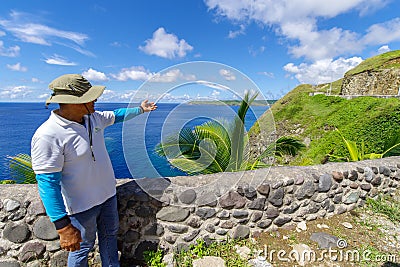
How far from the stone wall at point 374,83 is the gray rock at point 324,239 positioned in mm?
22145

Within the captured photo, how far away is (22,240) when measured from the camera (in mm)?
2020

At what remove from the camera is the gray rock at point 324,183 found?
3.00 metres

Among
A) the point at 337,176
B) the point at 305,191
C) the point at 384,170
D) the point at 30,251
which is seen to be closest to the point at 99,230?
the point at 30,251

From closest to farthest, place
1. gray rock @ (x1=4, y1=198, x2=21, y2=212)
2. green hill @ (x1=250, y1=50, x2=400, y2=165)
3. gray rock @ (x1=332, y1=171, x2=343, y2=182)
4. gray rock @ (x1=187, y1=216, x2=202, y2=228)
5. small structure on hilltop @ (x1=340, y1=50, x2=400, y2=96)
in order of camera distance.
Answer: gray rock @ (x1=4, y1=198, x2=21, y2=212) < gray rock @ (x1=187, y1=216, x2=202, y2=228) < gray rock @ (x1=332, y1=171, x2=343, y2=182) < green hill @ (x1=250, y1=50, x2=400, y2=165) < small structure on hilltop @ (x1=340, y1=50, x2=400, y2=96)

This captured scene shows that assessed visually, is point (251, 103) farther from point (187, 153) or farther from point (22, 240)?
point (22, 240)

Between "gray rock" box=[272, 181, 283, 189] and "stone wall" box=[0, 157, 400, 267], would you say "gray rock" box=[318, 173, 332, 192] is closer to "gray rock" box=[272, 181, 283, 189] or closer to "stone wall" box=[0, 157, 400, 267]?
"stone wall" box=[0, 157, 400, 267]

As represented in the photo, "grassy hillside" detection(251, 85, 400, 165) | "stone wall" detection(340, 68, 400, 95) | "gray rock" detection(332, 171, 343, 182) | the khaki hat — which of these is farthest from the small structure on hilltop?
the khaki hat

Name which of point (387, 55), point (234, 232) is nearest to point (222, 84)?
point (234, 232)

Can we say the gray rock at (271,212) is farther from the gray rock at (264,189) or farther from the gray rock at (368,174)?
the gray rock at (368,174)

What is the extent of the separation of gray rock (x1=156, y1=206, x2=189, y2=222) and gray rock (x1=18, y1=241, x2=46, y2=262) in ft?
3.59

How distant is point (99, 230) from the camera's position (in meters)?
1.95

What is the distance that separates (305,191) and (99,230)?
8.03ft

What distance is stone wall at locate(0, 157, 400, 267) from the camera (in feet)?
6.60

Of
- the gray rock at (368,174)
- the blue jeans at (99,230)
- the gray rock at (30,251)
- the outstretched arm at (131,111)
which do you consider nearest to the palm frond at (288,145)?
the gray rock at (368,174)
